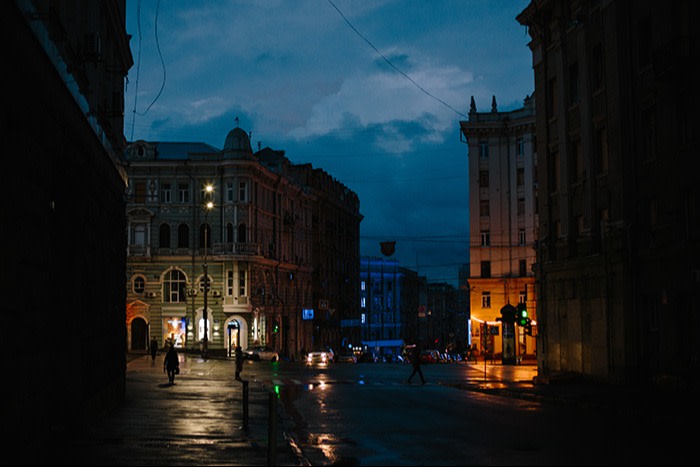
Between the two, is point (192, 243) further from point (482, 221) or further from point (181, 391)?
point (181, 391)

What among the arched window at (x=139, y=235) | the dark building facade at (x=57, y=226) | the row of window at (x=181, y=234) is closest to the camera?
the dark building facade at (x=57, y=226)

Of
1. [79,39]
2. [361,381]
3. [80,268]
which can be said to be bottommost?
[361,381]

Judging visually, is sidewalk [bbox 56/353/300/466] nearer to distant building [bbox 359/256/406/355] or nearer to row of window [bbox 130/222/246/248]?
row of window [bbox 130/222/246/248]

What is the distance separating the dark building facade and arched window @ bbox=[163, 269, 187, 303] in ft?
177

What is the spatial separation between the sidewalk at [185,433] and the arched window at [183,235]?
158 feet

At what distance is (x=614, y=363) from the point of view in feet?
106

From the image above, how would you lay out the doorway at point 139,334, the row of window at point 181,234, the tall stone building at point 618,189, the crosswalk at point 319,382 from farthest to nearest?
the doorway at point 139,334
the row of window at point 181,234
the crosswalk at point 319,382
the tall stone building at point 618,189

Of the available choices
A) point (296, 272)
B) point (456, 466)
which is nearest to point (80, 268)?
point (456, 466)

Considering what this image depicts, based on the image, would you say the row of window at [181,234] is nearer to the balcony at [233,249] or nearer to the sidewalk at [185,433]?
the balcony at [233,249]

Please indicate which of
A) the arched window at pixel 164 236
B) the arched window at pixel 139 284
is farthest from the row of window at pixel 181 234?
the arched window at pixel 139 284

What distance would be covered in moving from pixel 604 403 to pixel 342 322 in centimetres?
8948

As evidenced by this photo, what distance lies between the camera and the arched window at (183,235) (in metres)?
80.5

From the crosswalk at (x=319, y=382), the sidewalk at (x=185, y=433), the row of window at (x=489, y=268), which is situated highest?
the row of window at (x=489, y=268)

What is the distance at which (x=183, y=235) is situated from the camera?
80688 mm
